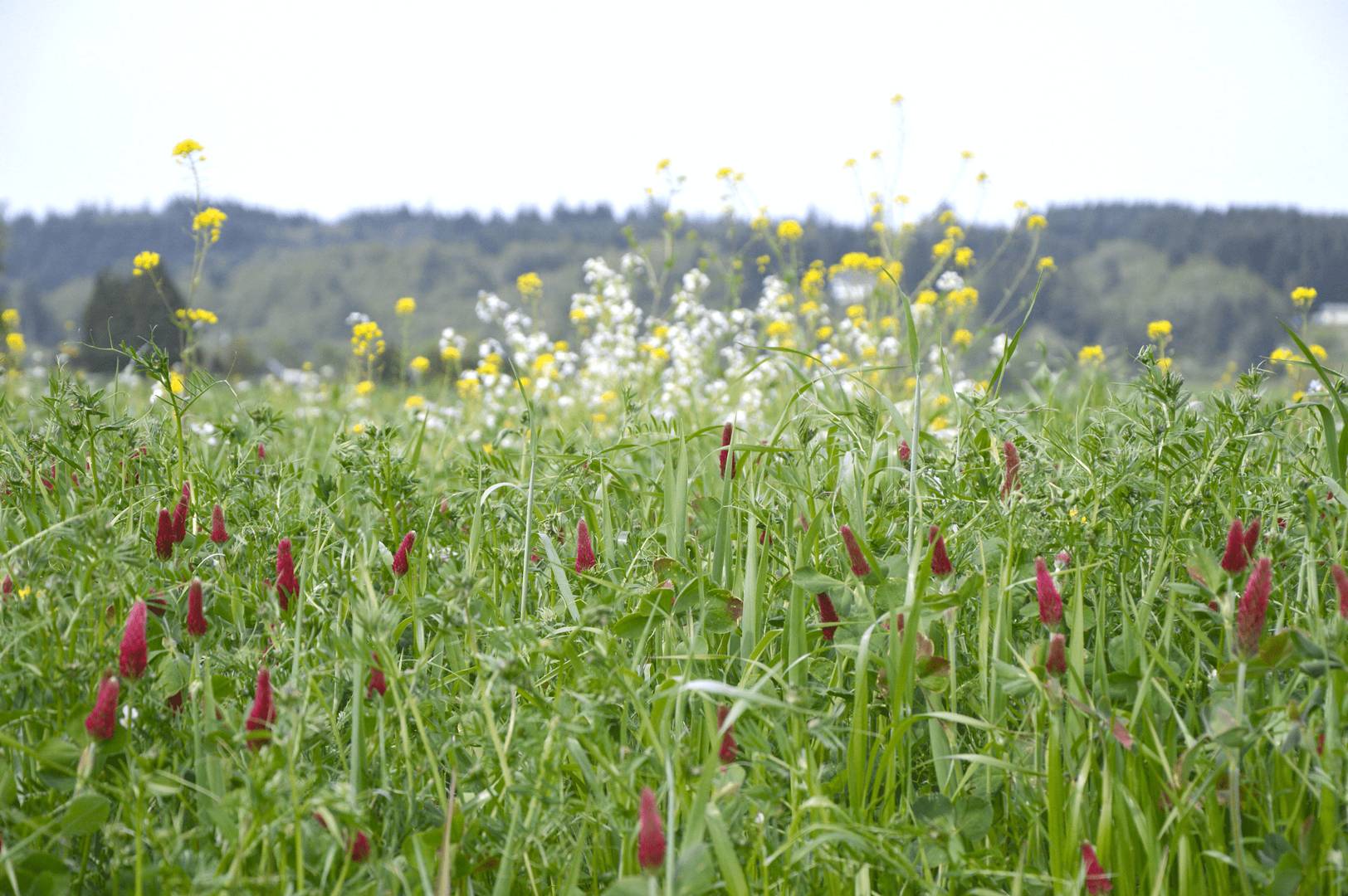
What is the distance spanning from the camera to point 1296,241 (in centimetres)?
3616

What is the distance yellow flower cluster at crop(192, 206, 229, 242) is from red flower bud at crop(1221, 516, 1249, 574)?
15.1ft

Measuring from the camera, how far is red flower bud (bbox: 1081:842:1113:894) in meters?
0.97

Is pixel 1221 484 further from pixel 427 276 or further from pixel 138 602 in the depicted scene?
pixel 427 276

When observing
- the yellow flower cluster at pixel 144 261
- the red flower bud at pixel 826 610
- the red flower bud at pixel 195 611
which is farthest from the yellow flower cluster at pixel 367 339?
the red flower bud at pixel 826 610

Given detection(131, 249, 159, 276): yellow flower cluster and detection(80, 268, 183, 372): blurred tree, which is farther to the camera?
detection(131, 249, 159, 276): yellow flower cluster

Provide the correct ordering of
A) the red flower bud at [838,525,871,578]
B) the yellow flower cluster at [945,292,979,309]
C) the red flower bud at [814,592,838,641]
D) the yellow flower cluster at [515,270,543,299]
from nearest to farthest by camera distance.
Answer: the red flower bud at [838,525,871,578]
the red flower bud at [814,592,838,641]
the yellow flower cluster at [945,292,979,309]
the yellow flower cluster at [515,270,543,299]

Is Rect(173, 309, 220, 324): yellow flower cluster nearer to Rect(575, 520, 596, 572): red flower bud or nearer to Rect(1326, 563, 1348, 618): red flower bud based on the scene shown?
Rect(575, 520, 596, 572): red flower bud

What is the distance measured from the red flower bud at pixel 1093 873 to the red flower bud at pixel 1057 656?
20 cm

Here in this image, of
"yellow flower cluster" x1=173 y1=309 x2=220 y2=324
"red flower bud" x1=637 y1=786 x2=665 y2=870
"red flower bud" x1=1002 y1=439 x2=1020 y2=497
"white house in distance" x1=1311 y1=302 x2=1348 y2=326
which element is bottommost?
"red flower bud" x1=637 y1=786 x2=665 y2=870

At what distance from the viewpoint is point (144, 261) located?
4.73 meters

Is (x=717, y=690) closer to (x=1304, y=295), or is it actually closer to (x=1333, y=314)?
(x=1304, y=295)

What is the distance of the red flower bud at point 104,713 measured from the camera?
98 centimetres

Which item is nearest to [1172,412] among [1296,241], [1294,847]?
[1294,847]

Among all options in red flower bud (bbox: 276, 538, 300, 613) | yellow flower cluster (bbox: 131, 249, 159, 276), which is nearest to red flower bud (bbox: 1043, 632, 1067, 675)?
red flower bud (bbox: 276, 538, 300, 613)
